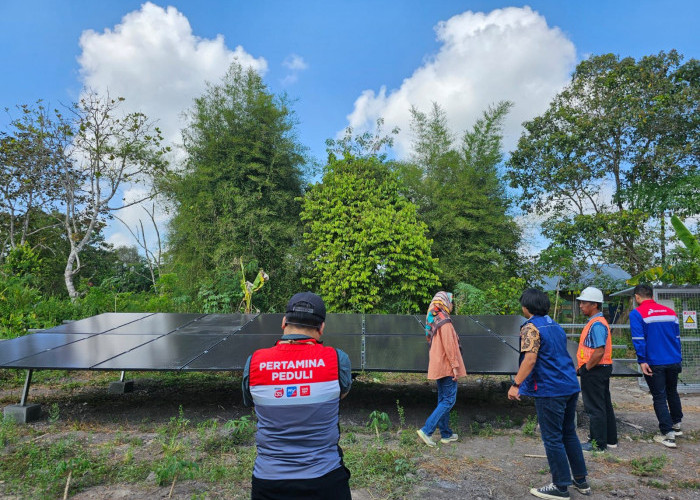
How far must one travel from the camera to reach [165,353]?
239 inches

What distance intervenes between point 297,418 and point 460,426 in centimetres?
442

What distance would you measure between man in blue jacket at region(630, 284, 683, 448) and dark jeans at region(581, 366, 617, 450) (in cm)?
73

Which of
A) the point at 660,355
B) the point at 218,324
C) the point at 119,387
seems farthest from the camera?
the point at 218,324

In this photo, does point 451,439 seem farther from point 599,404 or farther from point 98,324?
point 98,324

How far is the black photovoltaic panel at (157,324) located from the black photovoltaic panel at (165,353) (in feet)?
1.72

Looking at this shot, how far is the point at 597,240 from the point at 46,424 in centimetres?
1428

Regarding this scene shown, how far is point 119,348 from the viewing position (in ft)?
20.7

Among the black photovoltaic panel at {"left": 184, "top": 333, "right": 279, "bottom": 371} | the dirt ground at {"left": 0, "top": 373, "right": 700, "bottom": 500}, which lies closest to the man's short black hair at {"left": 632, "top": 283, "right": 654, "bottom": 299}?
the dirt ground at {"left": 0, "top": 373, "right": 700, "bottom": 500}

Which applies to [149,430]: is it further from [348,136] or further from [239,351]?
[348,136]

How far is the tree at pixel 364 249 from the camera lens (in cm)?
1295

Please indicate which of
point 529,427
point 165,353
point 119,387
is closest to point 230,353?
point 165,353

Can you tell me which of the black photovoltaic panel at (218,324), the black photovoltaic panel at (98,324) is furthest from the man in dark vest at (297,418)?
the black photovoltaic panel at (98,324)

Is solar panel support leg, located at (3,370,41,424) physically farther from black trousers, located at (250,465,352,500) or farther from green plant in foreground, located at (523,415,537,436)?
green plant in foreground, located at (523,415,537,436)

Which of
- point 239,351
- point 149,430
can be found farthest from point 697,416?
point 149,430
